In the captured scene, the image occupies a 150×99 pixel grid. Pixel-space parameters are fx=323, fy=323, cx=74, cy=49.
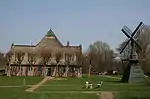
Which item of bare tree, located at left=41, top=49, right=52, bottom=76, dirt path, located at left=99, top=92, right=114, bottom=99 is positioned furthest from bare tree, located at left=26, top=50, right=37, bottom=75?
dirt path, located at left=99, top=92, right=114, bottom=99

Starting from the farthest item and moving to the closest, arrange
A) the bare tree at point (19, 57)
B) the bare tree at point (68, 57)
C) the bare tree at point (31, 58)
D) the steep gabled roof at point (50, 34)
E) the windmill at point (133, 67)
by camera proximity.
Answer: the steep gabled roof at point (50, 34) → the bare tree at point (31, 58) → the bare tree at point (19, 57) → the bare tree at point (68, 57) → the windmill at point (133, 67)

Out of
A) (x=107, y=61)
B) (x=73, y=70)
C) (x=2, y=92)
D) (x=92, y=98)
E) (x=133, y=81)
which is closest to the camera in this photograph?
(x=92, y=98)

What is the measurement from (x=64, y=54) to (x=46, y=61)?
5.75 meters

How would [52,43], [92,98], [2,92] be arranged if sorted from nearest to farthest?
[92,98]
[2,92]
[52,43]

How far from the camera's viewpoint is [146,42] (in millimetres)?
72688

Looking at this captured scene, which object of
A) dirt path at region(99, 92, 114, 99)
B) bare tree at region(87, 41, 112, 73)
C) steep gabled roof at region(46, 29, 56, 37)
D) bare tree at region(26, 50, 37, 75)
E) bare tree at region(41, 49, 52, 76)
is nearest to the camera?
dirt path at region(99, 92, 114, 99)

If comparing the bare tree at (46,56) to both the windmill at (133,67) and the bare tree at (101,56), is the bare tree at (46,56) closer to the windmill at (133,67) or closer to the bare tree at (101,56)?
the windmill at (133,67)

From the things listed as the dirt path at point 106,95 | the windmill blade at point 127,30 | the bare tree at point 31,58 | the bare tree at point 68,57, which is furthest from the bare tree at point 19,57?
the dirt path at point 106,95

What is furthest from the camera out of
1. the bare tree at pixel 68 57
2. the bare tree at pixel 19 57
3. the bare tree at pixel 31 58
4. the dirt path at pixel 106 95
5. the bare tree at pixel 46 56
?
the bare tree at pixel 31 58

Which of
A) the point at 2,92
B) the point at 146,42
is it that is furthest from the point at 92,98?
the point at 146,42

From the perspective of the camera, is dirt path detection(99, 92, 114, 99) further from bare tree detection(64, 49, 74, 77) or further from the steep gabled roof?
the steep gabled roof

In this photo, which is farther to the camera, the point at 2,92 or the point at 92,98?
the point at 2,92

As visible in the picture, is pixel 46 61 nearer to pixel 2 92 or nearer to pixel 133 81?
pixel 133 81

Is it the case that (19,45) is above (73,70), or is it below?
above
